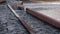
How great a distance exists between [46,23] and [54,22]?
136 millimetres

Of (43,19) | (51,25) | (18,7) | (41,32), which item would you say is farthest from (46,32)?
(18,7)

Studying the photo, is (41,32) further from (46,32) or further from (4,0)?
(4,0)

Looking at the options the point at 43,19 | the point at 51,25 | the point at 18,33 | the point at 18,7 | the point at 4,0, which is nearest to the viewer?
the point at 18,33

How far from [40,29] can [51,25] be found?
114 mm

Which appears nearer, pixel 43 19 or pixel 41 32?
pixel 41 32

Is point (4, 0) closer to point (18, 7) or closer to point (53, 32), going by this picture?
point (18, 7)

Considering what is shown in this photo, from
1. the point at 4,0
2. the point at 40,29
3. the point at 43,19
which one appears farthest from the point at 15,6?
the point at 40,29

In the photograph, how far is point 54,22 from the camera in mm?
930

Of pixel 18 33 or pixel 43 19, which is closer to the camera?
pixel 18 33

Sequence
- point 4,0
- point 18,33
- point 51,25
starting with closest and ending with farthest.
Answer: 1. point 18,33
2. point 51,25
3. point 4,0

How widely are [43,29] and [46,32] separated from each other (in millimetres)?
65

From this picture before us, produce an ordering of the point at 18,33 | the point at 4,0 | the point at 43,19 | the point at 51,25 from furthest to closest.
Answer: the point at 4,0 → the point at 43,19 → the point at 51,25 → the point at 18,33

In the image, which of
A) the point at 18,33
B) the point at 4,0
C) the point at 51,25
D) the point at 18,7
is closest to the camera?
the point at 18,33

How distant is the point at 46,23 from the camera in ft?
3.47
